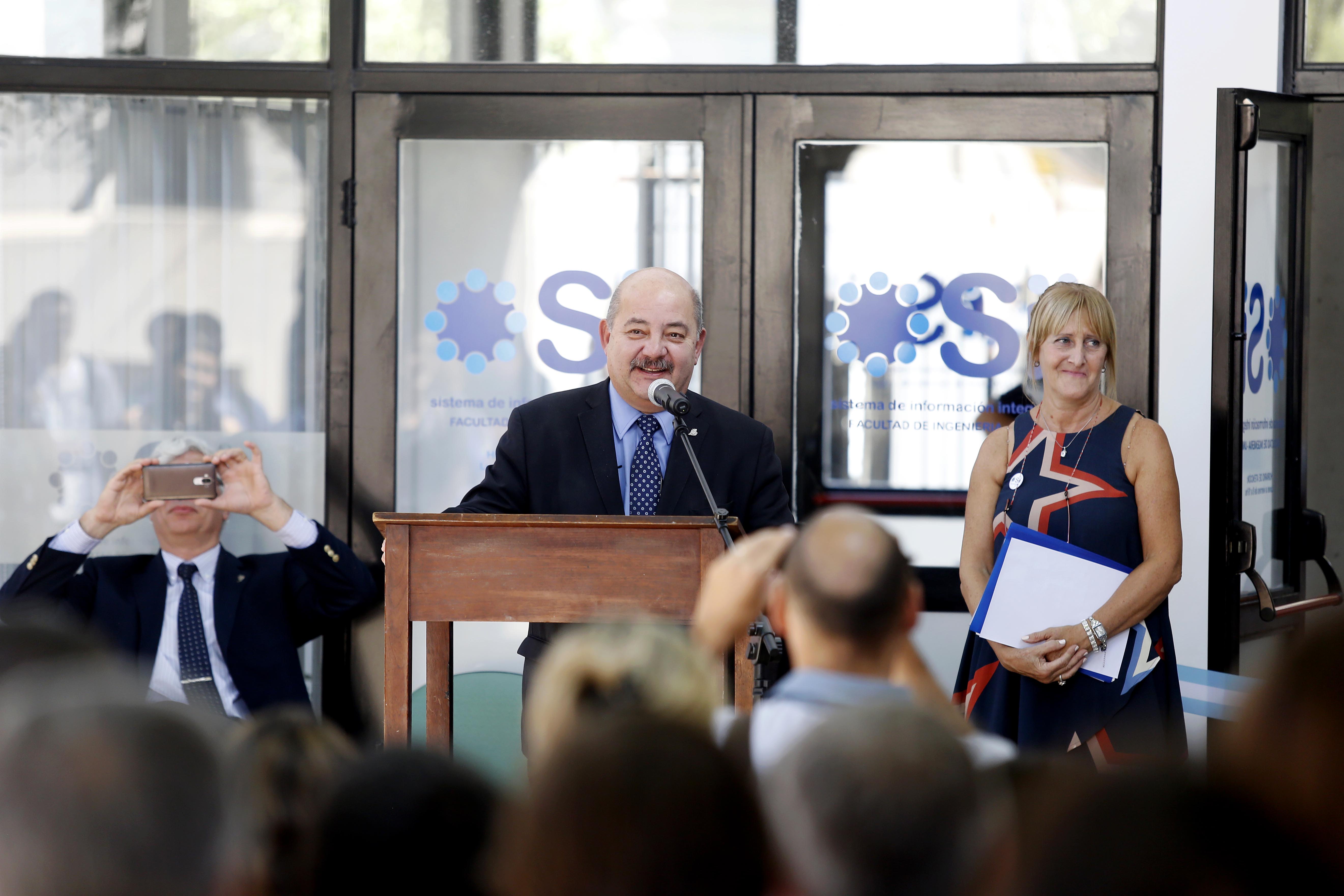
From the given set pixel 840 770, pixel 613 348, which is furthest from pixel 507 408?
pixel 840 770

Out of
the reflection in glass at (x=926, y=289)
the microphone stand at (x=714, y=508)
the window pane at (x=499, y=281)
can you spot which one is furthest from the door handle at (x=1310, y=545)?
the microphone stand at (x=714, y=508)

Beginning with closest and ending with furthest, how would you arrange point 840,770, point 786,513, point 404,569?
point 840,770
point 404,569
point 786,513

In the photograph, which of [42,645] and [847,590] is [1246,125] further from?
[42,645]

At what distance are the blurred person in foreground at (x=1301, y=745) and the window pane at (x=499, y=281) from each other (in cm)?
334

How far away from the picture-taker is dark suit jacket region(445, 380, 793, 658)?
295 centimetres

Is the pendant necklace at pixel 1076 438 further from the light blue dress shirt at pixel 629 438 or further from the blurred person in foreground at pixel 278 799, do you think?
the blurred person in foreground at pixel 278 799

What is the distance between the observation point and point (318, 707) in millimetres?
4207

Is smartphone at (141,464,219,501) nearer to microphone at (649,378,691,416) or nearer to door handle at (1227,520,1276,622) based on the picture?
microphone at (649,378,691,416)

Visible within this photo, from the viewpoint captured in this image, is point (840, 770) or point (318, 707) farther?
point (318, 707)

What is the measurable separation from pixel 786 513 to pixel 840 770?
209 centimetres

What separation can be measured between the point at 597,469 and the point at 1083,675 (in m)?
1.34

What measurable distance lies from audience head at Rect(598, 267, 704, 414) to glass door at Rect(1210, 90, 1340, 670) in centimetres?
174

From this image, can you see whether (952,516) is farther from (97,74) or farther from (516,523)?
(97,74)

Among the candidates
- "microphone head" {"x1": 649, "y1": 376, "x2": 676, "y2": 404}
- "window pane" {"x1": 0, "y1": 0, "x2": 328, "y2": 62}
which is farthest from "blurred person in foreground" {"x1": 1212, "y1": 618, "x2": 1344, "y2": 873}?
"window pane" {"x1": 0, "y1": 0, "x2": 328, "y2": 62}
